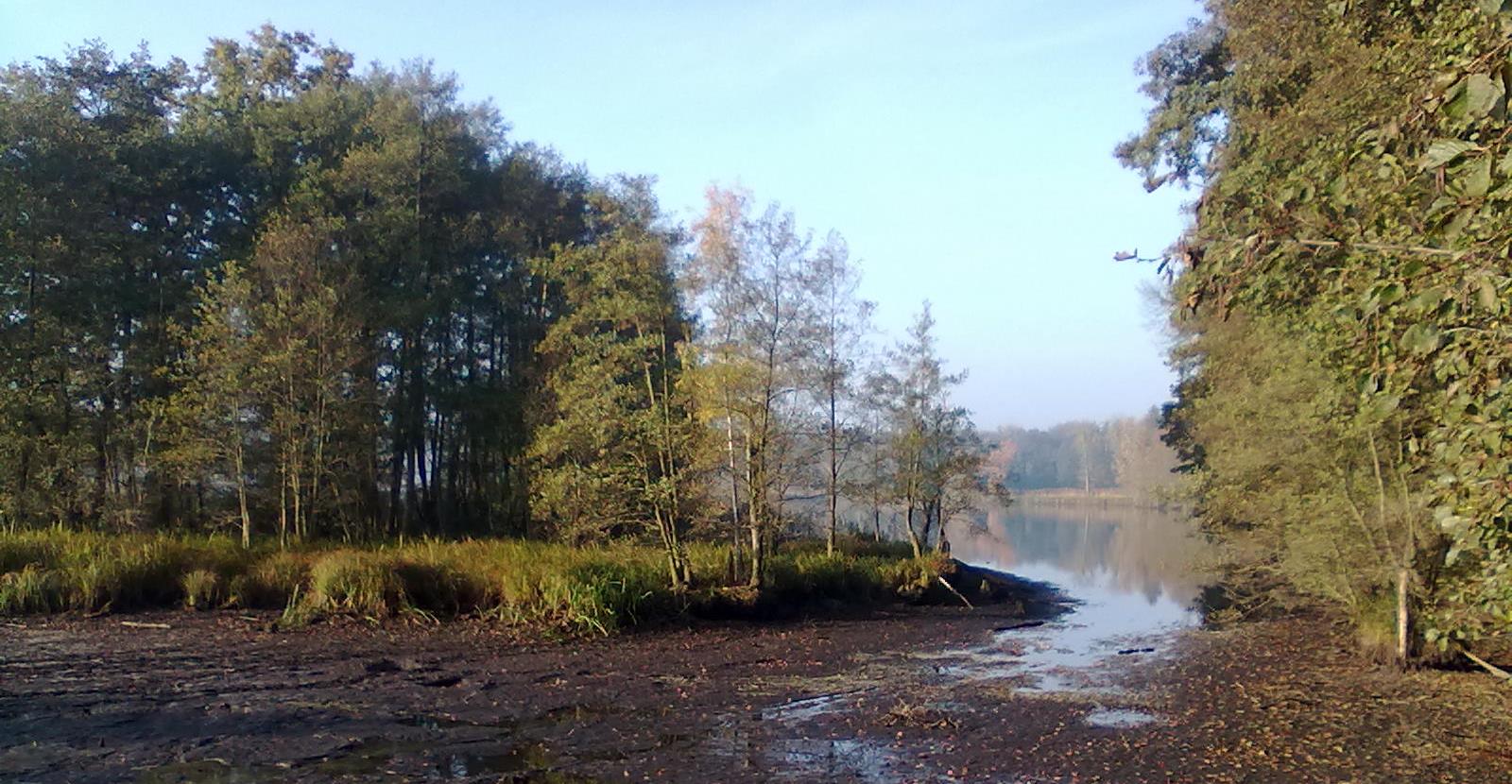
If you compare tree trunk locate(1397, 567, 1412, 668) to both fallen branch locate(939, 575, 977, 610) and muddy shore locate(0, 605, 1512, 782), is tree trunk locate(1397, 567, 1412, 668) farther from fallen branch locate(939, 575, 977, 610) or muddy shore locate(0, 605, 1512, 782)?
fallen branch locate(939, 575, 977, 610)

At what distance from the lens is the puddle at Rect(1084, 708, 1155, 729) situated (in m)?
8.37

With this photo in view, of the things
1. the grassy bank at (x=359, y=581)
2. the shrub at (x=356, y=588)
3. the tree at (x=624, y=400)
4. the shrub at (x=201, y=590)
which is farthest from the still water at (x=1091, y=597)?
the shrub at (x=201, y=590)

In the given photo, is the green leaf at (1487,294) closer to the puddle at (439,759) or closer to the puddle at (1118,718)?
the puddle at (439,759)

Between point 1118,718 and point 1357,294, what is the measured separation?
18.1 feet

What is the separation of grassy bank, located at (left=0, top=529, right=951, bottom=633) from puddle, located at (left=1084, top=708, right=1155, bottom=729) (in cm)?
675

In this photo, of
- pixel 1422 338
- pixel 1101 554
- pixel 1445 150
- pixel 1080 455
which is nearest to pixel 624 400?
pixel 1422 338

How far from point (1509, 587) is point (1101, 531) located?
183 feet

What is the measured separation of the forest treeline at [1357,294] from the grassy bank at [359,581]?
796cm

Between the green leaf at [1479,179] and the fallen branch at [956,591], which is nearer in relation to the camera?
the green leaf at [1479,179]

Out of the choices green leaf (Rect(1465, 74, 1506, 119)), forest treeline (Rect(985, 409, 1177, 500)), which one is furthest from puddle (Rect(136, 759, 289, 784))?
forest treeline (Rect(985, 409, 1177, 500))

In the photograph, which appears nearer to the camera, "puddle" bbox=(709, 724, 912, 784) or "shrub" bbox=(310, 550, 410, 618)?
"puddle" bbox=(709, 724, 912, 784)

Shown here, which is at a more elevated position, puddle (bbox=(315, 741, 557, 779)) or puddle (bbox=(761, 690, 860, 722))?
puddle (bbox=(315, 741, 557, 779))

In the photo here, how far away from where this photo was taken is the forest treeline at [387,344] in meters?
15.7

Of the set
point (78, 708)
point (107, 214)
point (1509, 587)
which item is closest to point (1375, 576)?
point (1509, 587)
